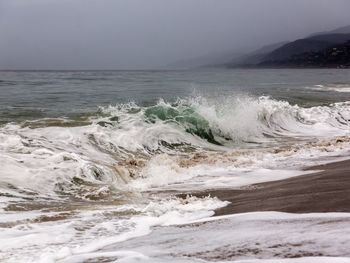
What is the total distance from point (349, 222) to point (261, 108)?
15639 millimetres

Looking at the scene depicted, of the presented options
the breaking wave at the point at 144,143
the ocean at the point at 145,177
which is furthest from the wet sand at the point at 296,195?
the breaking wave at the point at 144,143

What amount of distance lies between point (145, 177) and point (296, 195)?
389cm

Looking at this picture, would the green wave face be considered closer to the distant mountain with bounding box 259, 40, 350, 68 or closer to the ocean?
the ocean

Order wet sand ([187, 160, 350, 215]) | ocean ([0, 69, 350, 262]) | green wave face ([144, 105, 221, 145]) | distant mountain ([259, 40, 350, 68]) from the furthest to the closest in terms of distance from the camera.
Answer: distant mountain ([259, 40, 350, 68]) < green wave face ([144, 105, 221, 145]) < wet sand ([187, 160, 350, 215]) < ocean ([0, 69, 350, 262])

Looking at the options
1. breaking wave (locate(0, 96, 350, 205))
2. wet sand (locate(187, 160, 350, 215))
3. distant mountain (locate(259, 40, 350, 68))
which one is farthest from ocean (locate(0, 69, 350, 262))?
distant mountain (locate(259, 40, 350, 68))

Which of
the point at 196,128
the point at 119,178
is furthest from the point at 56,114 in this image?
the point at 119,178

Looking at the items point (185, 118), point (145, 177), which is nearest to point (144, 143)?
point (185, 118)

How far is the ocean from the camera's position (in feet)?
16.0

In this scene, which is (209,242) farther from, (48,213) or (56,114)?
(56,114)

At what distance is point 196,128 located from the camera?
16.2 m

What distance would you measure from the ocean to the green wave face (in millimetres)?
51

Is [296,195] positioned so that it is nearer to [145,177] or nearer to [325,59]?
[145,177]

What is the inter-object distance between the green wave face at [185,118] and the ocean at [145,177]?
2.0 inches

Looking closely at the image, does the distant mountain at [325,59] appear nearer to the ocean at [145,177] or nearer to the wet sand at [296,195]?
the ocean at [145,177]
